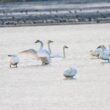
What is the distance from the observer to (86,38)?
1693 inches

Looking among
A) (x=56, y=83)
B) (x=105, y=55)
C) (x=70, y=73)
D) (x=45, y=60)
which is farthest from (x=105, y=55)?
(x=56, y=83)

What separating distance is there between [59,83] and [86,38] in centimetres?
1956

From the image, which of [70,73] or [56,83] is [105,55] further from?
[56,83]

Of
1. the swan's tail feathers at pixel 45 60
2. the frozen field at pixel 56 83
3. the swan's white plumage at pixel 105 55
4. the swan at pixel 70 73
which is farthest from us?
the swan's tail feathers at pixel 45 60

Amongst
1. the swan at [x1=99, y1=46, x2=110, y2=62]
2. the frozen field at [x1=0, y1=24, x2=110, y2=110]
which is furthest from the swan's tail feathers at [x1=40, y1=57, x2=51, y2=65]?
the swan at [x1=99, y1=46, x2=110, y2=62]

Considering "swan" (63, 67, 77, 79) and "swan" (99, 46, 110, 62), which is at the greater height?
"swan" (63, 67, 77, 79)

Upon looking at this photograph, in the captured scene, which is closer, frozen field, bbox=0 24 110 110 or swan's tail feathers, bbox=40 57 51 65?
frozen field, bbox=0 24 110 110

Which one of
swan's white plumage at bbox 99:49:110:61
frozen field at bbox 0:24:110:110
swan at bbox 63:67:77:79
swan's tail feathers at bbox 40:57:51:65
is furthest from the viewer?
swan's tail feathers at bbox 40:57:51:65

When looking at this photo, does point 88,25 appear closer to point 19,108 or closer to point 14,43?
point 14,43

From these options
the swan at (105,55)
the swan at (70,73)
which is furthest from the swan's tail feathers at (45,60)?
the swan at (70,73)

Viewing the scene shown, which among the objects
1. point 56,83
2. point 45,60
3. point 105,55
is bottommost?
point 45,60

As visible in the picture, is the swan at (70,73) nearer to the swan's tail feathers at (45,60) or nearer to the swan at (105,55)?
the swan at (105,55)

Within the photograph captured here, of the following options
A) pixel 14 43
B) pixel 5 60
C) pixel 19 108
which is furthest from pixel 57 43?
pixel 19 108

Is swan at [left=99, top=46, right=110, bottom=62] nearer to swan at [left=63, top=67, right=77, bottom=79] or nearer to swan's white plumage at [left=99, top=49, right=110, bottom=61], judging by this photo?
swan's white plumage at [left=99, top=49, right=110, bottom=61]
